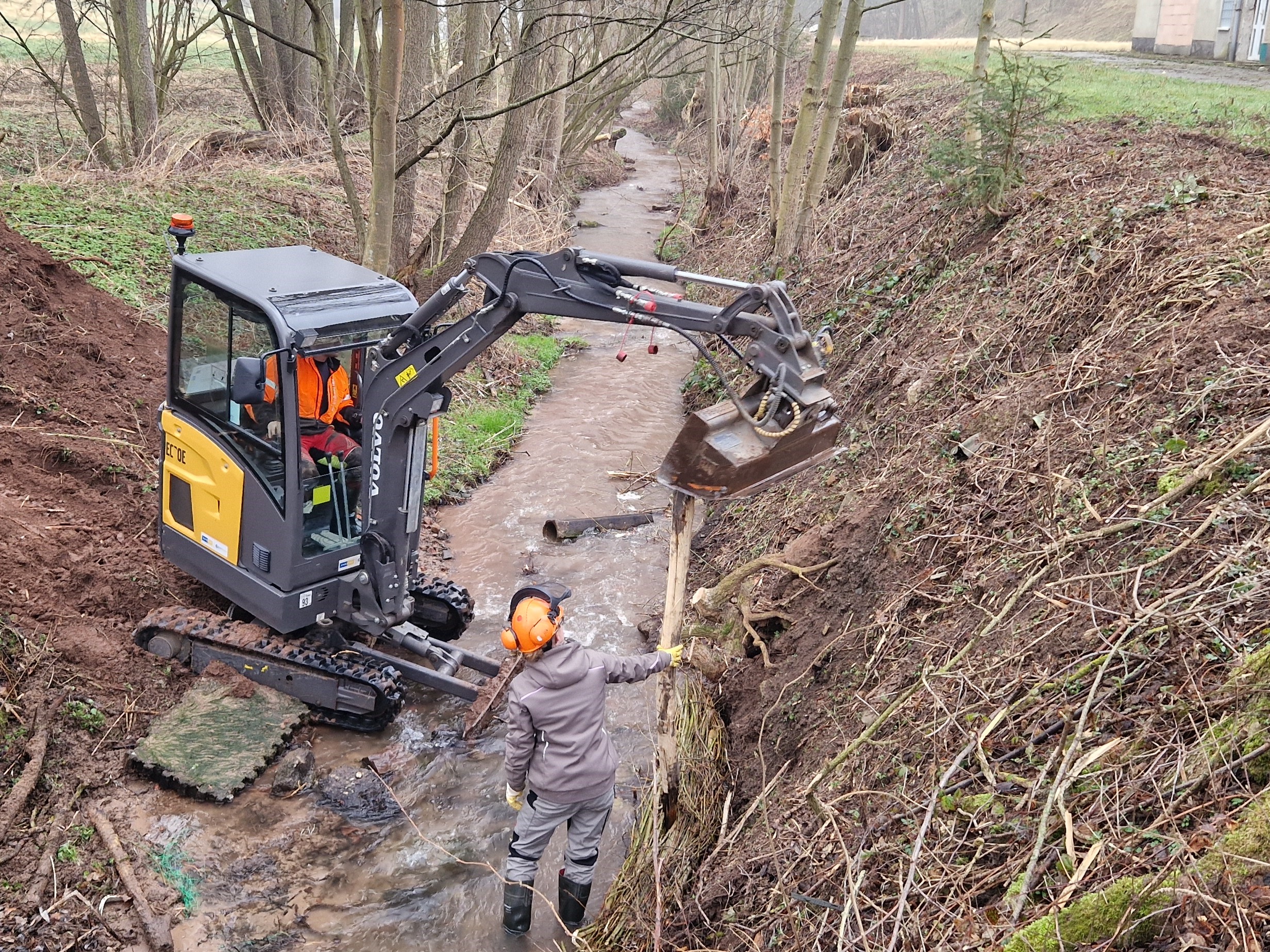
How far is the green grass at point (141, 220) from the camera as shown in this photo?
37.1ft

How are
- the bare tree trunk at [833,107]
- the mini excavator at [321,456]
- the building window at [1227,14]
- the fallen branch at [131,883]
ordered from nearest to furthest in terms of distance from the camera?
the fallen branch at [131,883], the mini excavator at [321,456], the bare tree trunk at [833,107], the building window at [1227,14]

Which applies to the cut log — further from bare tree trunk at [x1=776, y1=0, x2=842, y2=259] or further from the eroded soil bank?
bare tree trunk at [x1=776, y1=0, x2=842, y2=259]

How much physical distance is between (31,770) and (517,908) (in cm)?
288

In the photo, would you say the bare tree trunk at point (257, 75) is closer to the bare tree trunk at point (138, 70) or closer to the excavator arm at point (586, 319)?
the bare tree trunk at point (138, 70)

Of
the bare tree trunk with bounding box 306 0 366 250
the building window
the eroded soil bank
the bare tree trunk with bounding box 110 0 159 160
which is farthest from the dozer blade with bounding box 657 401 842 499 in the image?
the building window

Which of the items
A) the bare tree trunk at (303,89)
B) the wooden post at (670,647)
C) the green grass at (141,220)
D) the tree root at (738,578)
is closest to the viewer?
the wooden post at (670,647)

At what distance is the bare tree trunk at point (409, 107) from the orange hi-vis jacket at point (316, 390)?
5458 millimetres

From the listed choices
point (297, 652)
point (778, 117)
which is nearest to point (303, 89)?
point (778, 117)

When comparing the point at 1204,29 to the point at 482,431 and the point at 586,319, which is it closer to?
the point at 482,431

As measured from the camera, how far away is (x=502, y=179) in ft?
38.4

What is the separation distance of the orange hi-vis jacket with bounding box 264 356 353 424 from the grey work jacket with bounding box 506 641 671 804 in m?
2.41

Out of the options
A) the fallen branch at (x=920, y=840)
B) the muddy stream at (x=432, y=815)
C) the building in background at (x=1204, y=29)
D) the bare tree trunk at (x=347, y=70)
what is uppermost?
the building in background at (x=1204, y=29)

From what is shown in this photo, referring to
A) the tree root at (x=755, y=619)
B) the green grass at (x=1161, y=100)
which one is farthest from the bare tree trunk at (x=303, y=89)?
the tree root at (x=755, y=619)

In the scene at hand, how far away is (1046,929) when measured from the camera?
10.3 ft
